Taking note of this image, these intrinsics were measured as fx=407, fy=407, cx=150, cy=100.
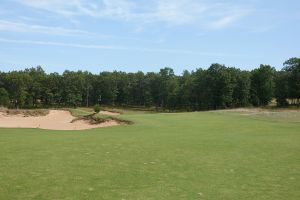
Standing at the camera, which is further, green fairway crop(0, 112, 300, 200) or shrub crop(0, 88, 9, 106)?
shrub crop(0, 88, 9, 106)

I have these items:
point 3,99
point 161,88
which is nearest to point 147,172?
point 3,99

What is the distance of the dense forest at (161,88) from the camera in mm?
91500

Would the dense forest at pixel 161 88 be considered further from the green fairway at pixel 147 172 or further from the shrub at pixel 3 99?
the green fairway at pixel 147 172

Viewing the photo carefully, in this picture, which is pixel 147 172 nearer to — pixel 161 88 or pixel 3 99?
pixel 3 99

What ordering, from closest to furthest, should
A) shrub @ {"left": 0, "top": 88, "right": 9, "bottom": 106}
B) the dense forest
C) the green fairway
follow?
the green fairway
the dense forest
shrub @ {"left": 0, "top": 88, "right": 9, "bottom": 106}

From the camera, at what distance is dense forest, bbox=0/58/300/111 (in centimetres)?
9150

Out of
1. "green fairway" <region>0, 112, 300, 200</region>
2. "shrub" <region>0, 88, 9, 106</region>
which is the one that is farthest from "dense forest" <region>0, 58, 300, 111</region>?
"green fairway" <region>0, 112, 300, 200</region>

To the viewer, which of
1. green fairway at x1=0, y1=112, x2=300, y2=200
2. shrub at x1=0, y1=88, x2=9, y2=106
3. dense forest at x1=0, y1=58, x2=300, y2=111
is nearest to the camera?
green fairway at x1=0, y1=112, x2=300, y2=200

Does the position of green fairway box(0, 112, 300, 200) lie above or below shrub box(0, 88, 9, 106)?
below

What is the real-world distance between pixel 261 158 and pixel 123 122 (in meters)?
25.0

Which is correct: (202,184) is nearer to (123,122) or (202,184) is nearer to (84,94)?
(123,122)

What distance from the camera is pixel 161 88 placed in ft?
399

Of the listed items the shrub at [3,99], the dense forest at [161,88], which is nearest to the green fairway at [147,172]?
the dense forest at [161,88]

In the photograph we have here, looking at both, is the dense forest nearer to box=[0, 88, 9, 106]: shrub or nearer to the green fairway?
box=[0, 88, 9, 106]: shrub
